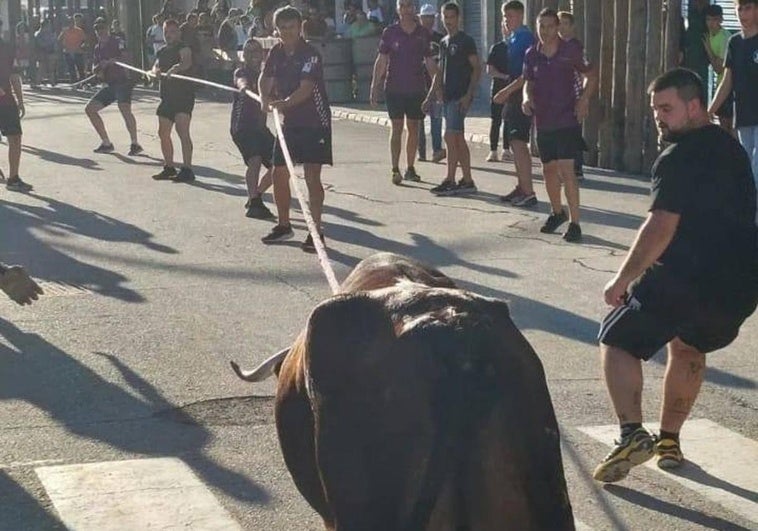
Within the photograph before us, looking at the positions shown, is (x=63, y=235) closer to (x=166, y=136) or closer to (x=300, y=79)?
(x=300, y=79)

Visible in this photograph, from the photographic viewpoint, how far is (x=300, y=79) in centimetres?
1230

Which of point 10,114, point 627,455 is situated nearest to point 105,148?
point 10,114

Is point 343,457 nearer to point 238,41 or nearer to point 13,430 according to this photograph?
point 13,430

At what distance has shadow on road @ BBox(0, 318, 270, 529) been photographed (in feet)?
21.5

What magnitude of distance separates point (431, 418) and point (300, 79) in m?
9.14

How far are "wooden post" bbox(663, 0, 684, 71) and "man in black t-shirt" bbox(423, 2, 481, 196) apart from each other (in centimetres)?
232

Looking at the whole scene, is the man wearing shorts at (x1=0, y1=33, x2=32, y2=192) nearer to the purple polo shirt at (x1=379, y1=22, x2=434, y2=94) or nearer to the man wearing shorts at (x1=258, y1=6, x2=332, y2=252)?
the purple polo shirt at (x1=379, y1=22, x2=434, y2=94)

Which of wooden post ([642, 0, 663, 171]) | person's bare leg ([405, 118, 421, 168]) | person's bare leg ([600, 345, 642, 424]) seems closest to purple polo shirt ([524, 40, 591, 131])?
person's bare leg ([405, 118, 421, 168])

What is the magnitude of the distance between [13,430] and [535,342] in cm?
330

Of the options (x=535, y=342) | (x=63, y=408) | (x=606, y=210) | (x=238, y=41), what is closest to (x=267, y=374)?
(x=63, y=408)

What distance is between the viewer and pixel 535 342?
8867 millimetres

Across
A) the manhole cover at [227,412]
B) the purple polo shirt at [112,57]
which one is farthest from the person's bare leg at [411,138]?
the manhole cover at [227,412]

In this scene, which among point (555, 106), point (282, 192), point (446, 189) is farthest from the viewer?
point (446, 189)

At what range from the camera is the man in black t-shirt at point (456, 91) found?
50.8ft
